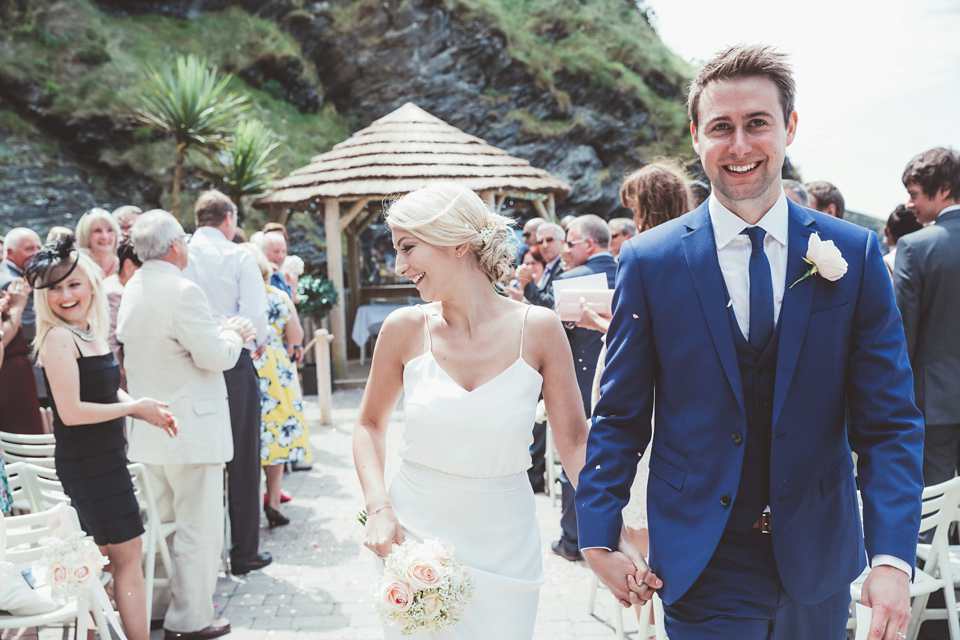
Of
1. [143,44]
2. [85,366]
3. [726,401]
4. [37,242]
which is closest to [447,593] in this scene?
[726,401]

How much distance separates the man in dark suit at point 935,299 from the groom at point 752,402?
8.63ft

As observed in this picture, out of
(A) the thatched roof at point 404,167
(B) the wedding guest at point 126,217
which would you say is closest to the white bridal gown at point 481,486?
(B) the wedding guest at point 126,217

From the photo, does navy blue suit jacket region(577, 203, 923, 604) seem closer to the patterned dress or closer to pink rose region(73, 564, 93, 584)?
pink rose region(73, 564, 93, 584)

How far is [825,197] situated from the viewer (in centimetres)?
554

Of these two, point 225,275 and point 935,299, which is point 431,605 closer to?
point 935,299

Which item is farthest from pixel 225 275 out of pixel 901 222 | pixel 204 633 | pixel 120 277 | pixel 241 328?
pixel 901 222

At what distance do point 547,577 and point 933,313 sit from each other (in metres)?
3.02

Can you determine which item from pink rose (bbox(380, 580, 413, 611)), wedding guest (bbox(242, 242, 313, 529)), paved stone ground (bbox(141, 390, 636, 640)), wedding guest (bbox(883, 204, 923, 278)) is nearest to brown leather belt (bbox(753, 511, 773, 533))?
pink rose (bbox(380, 580, 413, 611))

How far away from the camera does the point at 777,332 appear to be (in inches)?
73.7

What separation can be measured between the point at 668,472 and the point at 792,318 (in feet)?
1.77

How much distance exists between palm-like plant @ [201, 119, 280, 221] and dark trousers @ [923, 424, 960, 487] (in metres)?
16.5

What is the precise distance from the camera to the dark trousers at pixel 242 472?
533 cm

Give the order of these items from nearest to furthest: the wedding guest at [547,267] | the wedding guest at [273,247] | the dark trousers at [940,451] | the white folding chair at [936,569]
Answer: the white folding chair at [936,569] < the dark trousers at [940,451] < the wedding guest at [547,267] < the wedding guest at [273,247]

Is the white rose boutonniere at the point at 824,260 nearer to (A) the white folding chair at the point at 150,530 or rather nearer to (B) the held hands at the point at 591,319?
(B) the held hands at the point at 591,319
